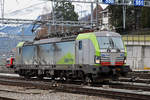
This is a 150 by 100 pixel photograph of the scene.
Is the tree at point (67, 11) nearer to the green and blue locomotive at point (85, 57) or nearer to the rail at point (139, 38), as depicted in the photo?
the rail at point (139, 38)

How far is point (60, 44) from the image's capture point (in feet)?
66.4

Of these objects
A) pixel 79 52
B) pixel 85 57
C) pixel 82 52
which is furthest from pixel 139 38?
pixel 85 57

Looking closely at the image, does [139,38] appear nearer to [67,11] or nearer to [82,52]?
[82,52]

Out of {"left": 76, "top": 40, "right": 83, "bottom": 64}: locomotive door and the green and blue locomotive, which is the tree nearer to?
the green and blue locomotive

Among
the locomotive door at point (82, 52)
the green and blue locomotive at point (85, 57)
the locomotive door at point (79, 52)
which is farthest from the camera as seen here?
the locomotive door at point (79, 52)

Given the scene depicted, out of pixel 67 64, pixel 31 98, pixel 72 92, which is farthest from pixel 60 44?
pixel 31 98

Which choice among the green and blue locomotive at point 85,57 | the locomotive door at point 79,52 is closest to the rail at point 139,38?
the green and blue locomotive at point 85,57

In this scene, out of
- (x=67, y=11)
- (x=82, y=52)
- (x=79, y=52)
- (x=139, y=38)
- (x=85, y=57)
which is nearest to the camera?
(x=85, y=57)

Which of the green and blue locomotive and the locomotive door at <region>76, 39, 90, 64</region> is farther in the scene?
the locomotive door at <region>76, 39, 90, 64</region>

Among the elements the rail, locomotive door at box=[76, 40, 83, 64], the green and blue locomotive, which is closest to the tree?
the rail

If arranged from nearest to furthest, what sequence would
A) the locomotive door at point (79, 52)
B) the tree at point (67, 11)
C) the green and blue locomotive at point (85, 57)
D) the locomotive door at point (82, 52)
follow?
the green and blue locomotive at point (85, 57), the locomotive door at point (82, 52), the locomotive door at point (79, 52), the tree at point (67, 11)

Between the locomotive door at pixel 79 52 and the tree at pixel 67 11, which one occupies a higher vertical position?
the tree at pixel 67 11

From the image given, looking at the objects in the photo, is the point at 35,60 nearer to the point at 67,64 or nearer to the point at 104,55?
the point at 67,64

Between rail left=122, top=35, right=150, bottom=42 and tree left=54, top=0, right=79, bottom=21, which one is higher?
tree left=54, top=0, right=79, bottom=21
